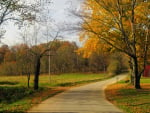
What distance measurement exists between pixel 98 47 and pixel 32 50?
7.51 meters

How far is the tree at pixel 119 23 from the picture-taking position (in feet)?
81.9

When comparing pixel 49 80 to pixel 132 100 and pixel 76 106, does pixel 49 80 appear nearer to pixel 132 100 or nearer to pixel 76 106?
pixel 132 100

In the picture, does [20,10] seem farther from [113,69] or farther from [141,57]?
[113,69]

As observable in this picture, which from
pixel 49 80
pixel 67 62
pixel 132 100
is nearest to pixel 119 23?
pixel 132 100

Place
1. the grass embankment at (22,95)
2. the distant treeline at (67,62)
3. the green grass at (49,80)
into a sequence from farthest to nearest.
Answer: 1. the distant treeline at (67,62)
2. the green grass at (49,80)
3. the grass embankment at (22,95)

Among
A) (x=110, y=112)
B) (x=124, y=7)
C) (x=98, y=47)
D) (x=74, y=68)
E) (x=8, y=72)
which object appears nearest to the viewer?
(x=110, y=112)

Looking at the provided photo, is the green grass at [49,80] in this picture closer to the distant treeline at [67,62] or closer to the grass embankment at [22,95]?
the grass embankment at [22,95]

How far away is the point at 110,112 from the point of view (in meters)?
12.8

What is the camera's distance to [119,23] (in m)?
25.4

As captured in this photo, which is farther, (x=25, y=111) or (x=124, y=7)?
(x=124, y=7)

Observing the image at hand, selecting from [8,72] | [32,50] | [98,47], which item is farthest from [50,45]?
[8,72]

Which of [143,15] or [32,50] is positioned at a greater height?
[143,15]

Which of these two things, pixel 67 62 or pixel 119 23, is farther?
pixel 67 62

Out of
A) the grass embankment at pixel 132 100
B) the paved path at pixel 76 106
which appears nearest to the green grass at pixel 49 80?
the grass embankment at pixel 132 100
